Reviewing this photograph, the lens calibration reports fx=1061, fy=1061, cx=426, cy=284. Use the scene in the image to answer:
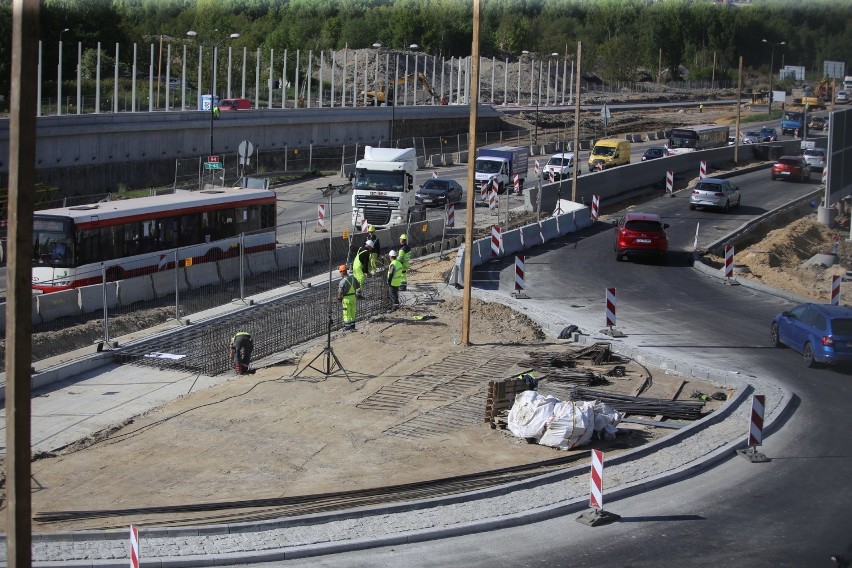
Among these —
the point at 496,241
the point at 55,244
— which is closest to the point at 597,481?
the point at 55,244

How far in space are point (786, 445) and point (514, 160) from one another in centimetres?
3736

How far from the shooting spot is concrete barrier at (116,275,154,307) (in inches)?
1129

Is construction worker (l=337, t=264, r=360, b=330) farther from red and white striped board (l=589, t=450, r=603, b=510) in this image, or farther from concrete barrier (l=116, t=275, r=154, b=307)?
red and white striped board (l=589, t=450, r=603, b=510)

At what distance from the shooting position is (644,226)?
35250 mm

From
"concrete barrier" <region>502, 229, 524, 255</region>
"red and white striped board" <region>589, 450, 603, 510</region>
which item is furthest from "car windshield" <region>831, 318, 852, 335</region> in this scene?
"concrete barrier" <region>502, 229, 524, 255</region>

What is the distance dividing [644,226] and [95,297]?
57.9ft

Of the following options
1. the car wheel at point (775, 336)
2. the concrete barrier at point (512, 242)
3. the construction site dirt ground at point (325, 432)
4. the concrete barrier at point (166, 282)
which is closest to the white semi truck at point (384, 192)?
the concrete barrier at point (512, 242)

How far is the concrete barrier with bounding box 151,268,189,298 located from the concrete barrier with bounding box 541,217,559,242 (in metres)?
14.0

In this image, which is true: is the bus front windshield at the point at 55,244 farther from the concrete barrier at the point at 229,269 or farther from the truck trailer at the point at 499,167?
the truck trailer at the point at 499,167

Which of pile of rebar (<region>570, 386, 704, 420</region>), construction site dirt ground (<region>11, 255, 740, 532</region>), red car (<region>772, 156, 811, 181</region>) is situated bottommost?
construction site dirt ground (<region>11, 255, 740, 532</region>)

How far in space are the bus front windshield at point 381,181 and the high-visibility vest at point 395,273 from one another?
1421cm

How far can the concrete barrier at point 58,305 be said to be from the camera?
2678cm

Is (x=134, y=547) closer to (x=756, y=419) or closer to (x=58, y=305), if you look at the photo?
(x=756, y=419)

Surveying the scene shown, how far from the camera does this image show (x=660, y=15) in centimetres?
9944
